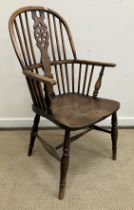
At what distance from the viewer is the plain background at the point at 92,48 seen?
1.79 meters

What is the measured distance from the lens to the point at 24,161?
1.67 meters

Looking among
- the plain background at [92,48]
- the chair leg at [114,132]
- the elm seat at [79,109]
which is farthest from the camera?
the plain background at [92,48]

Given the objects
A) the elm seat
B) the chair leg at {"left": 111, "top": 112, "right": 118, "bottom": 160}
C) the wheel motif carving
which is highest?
the wheel motif carving

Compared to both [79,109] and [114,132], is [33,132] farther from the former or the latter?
[114,132]

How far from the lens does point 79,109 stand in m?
1.44

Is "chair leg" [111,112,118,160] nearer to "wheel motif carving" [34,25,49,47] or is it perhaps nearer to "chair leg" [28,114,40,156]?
"chair leg" [28,114,40,156]

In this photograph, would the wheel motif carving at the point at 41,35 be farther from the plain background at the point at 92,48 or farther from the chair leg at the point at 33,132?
the chair leg at the point at 33,132

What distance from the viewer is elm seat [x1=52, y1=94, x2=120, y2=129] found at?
128 cm

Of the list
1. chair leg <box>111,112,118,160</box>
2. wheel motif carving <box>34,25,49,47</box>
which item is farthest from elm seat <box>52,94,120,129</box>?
wheel motif carving <box>34,25,49,47</box>

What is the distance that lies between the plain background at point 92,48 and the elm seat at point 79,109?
490 millimetres

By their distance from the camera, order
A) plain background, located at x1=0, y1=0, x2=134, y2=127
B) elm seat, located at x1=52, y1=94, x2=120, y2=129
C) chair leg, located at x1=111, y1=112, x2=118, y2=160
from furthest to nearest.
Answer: plain background, located at x1=0, y1=0, x2=134, y2=127, chair leg, located at x1=111, y1=112, x2=118, y2=160, elm seat, located at x1=52, y1=94, x2=120, y2=129

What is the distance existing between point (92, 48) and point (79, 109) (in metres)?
0.68

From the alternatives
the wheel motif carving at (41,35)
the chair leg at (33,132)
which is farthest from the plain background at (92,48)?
the chair leg at (33,132)

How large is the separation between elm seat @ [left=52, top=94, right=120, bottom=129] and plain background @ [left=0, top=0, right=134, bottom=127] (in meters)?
0.49
